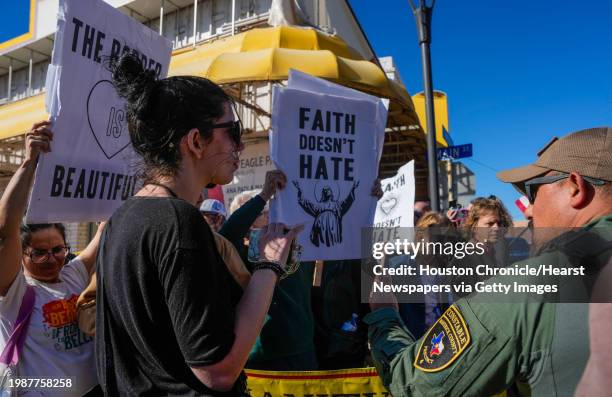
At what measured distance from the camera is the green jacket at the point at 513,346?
3.96 ft

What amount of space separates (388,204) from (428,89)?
1.87 m

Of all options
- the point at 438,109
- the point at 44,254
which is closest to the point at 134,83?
the point at 44,254

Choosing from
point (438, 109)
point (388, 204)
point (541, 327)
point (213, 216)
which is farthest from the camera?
point (438, 109)

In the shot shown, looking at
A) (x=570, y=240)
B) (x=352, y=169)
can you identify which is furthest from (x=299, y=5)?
(x=570, y=240)

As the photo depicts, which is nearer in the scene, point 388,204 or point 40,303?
point 40,303

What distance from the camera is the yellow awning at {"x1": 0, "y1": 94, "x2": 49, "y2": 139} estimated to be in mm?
11742

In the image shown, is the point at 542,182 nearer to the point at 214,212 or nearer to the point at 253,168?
the point at 214,212

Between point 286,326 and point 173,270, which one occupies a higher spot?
point 173,270

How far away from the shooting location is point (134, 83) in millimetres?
1403

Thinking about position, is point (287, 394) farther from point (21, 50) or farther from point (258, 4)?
point (21, 50)

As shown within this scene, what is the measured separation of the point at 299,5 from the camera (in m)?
11.9

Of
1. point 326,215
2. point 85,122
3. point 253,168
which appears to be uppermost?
point 253,168

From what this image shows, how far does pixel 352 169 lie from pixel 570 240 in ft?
5.62

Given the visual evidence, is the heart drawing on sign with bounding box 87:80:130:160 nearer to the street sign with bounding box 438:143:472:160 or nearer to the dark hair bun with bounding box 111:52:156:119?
the dark hair bun with bounding box 111:52:156:119
